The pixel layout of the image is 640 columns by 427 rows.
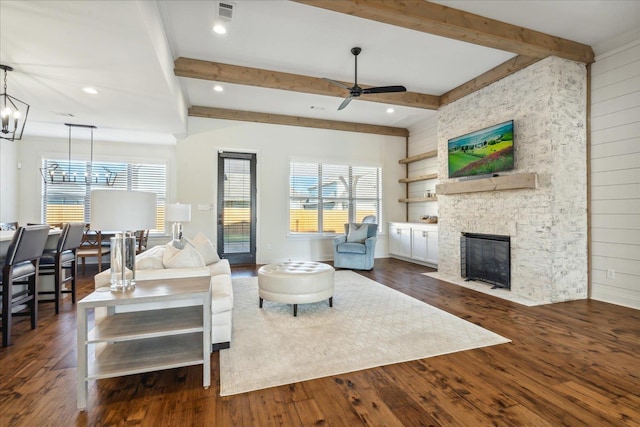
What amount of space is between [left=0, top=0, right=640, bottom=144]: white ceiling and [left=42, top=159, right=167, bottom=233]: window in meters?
1.42

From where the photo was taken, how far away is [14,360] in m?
2.43

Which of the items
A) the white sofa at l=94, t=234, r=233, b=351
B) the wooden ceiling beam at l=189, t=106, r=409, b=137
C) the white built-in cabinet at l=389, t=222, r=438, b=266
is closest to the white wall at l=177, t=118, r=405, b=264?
the wooden ceiling beam at l=189, t=106, r=409, b=137

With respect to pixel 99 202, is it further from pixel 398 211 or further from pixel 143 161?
pixel 398 211

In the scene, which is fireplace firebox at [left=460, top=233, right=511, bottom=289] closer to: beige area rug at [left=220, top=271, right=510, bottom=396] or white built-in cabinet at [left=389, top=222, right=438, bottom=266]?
white built-in cabinet at [left=389, top=222, right=438, bottom=266]

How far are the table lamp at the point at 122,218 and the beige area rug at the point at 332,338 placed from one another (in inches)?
38.8

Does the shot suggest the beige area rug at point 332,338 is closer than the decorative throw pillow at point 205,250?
Yes

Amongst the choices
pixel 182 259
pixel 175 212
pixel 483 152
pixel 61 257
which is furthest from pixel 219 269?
pixel 483 152

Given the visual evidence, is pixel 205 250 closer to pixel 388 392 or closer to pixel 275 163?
pixel 388 392

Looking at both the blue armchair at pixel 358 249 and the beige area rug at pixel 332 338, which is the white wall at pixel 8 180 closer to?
the beige area rug at pixel 332 338

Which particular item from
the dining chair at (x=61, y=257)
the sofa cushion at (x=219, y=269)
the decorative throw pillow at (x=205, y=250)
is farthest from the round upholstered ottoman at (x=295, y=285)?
the dining chair at (x=61, y=257)

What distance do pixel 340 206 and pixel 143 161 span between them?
474 centimetres

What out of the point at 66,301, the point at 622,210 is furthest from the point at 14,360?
the point at 622,210

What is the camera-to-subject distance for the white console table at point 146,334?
1.82 metres

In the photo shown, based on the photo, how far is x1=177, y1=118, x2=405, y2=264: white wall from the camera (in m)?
6.38
